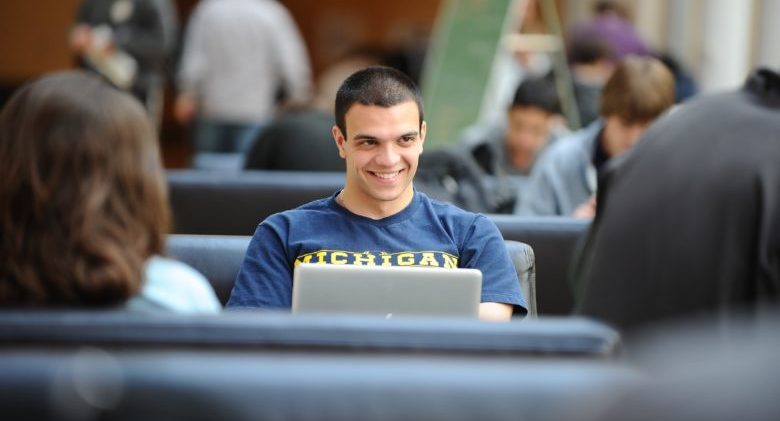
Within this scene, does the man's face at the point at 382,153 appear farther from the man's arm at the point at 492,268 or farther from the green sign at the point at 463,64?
the green sign at the point at 463,64

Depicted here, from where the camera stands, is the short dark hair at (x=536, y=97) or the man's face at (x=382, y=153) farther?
the short dark hair at (x=536, y=97)

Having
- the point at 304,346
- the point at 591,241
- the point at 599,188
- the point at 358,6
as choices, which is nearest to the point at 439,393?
the point at 304,346

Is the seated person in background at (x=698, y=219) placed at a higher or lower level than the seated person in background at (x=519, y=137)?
higher

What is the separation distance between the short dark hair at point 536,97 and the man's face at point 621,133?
0.78 metres

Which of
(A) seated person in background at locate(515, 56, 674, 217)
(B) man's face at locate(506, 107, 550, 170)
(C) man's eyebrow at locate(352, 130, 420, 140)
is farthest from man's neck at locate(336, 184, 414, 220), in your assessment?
(B) man's face at locate(506, 107, 550, 170)

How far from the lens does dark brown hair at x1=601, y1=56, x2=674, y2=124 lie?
4672 mm

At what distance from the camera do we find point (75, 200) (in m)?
2.03

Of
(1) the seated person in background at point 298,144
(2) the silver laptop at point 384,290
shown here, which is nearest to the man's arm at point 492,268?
(2) the silver laptop at point 384,290

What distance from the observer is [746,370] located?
5.27 ft

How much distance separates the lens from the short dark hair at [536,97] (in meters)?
5.62

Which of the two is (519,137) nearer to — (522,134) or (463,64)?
(522,134)

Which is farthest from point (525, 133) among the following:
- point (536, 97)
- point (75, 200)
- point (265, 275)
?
point (75, 200)

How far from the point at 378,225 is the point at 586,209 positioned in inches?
80.7

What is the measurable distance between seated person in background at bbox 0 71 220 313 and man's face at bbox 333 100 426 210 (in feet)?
2.83
